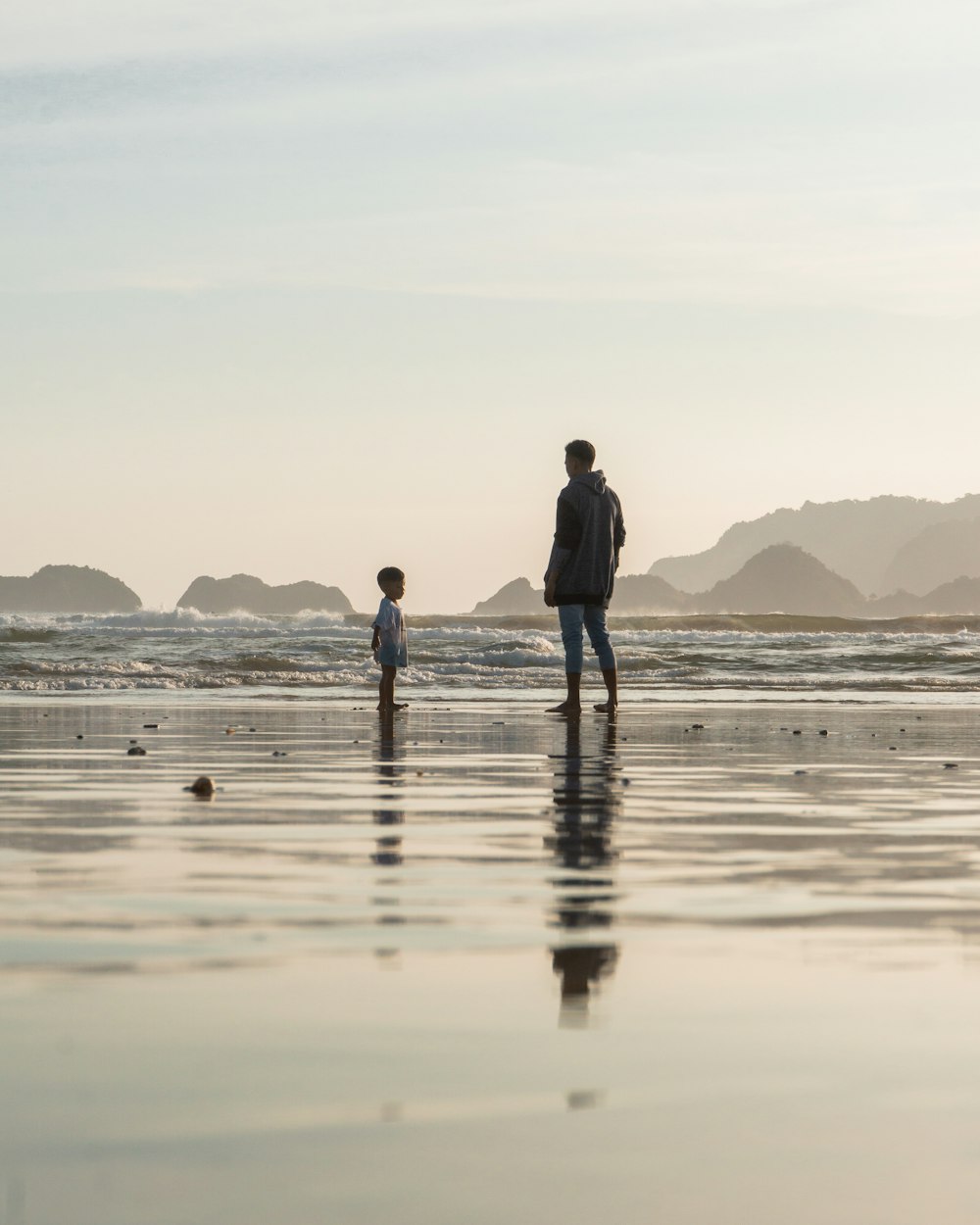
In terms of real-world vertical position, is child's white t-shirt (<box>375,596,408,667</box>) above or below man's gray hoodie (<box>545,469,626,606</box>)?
below

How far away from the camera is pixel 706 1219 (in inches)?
67.9

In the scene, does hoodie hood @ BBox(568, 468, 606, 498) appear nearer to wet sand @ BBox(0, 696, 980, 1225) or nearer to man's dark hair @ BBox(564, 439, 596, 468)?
man's dark hair @ BBox(564, 439, 596, 468)

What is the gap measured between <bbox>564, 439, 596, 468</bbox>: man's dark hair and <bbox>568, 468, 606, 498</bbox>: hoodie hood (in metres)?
0.11

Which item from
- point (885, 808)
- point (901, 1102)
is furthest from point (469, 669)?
point (901, 1102)

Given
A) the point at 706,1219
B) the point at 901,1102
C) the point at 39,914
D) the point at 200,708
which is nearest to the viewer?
the point at 706,1219

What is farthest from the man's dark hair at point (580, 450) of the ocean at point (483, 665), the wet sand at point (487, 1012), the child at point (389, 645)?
the wet sand at point (487, 1012)

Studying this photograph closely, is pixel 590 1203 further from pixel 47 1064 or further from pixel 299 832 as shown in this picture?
pixel 299 832

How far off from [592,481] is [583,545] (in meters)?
0.53

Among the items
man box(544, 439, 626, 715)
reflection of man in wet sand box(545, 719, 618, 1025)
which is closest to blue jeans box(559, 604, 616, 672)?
man box(544, 439, 626, 715)

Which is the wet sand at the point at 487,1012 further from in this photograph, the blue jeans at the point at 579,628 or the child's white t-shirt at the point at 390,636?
the child's white t-shirt at the point at 390,636

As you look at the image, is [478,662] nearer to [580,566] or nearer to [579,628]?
[579,628]

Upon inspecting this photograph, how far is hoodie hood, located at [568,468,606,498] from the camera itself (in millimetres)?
13305

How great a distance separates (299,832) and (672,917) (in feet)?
6.14

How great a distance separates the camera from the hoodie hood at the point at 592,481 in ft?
43.7
